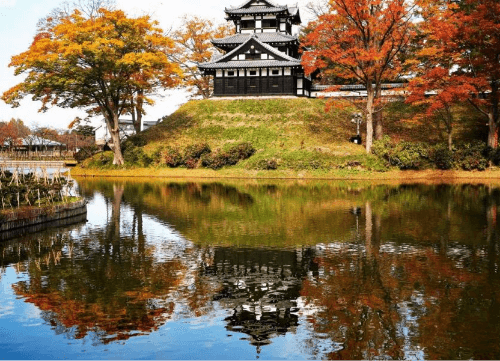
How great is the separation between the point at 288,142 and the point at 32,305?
41.1 m

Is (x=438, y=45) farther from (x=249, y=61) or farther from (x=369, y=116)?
(x=249, y=61)

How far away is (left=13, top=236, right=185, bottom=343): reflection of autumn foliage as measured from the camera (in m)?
10.5

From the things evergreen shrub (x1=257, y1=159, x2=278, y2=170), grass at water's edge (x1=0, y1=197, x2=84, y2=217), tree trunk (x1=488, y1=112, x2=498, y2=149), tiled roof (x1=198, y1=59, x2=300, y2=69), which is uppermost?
tiled roof (x1=198, y1=59, x2=300, y2=69)

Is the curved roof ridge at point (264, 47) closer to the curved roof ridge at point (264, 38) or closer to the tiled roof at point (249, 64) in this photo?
the tiled roof at point (249, 64)

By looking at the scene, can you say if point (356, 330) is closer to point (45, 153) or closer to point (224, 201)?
point (224, 201)

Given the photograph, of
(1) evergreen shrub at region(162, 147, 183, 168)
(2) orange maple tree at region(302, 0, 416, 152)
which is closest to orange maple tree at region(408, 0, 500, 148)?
(2) orange maple tree at region(302, 0, 416, 152)

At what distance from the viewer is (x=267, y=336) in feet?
32.4

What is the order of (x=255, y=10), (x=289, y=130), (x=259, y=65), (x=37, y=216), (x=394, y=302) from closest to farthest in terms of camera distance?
(x=394, y=302), (x=37, y=216), (x=289, y=130), (x=259, y=65), (x=255, y=10)

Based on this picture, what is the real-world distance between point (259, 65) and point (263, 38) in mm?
6096

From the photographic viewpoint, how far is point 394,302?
11633 millimetres

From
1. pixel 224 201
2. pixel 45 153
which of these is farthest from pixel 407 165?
pixel 45 153

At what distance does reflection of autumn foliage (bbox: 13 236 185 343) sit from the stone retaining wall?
5380 millimetres

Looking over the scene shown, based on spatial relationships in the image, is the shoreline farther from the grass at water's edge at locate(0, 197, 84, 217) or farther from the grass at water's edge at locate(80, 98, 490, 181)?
the grass at water's edge at locate(0, 197, 84, 217)

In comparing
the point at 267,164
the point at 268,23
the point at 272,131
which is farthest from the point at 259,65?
the point at 267,164
